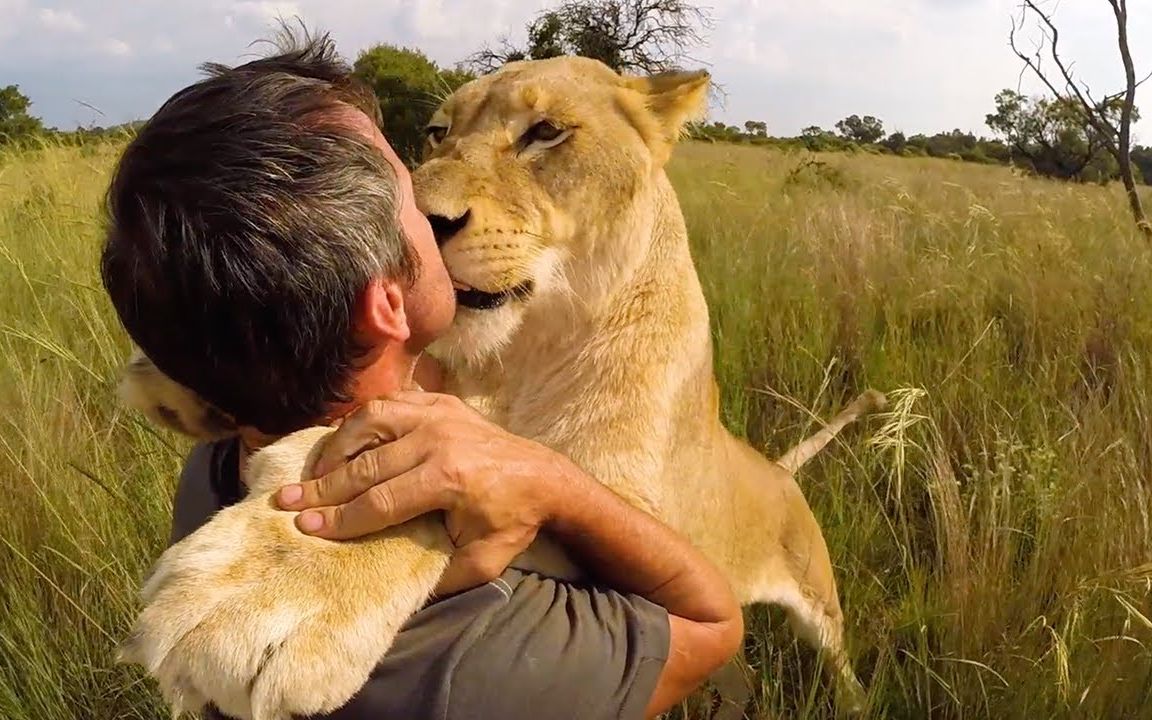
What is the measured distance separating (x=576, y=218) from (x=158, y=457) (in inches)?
48.6

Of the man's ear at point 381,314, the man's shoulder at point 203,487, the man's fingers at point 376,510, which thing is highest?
the man's ear at point 381,314

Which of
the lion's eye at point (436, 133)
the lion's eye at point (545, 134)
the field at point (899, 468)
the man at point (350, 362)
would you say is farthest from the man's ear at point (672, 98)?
the man at point (350, 362)

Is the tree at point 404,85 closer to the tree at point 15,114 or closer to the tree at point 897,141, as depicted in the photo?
the tree at point 15,114

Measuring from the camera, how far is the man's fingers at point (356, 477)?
110cm

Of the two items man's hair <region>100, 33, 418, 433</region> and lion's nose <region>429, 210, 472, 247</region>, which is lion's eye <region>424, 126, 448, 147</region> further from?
man's hair <region>100, 33, 418, 433</region>

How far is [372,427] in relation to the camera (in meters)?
1.15

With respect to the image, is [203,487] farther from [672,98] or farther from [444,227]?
[672,98]

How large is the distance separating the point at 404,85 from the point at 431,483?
553cm

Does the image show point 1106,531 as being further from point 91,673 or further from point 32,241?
point 32,241

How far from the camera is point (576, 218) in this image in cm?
197

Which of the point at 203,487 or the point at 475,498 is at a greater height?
the point at 475,498

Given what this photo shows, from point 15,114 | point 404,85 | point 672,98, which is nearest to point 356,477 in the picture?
point 672,98

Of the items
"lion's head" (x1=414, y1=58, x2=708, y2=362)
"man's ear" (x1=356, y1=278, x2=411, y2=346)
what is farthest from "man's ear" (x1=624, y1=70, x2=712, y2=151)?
"man's ear" (x1=356, y1=278, x2=411, y2=346)

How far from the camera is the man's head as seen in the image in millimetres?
1042
